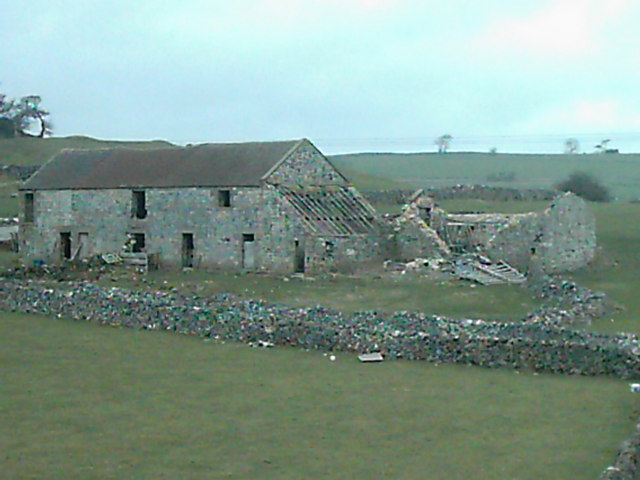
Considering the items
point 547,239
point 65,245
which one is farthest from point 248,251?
point 547,239

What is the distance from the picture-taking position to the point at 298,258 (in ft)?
121

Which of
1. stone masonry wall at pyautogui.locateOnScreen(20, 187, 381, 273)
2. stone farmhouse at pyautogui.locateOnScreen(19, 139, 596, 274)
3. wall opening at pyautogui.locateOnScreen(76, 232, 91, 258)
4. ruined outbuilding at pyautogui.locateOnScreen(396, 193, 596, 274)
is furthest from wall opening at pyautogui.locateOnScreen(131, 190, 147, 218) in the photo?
ruined outbuilding at pyautogui.locateOnScreen(396, 193, 596, 274)

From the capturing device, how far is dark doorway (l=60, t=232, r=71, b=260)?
141 ft

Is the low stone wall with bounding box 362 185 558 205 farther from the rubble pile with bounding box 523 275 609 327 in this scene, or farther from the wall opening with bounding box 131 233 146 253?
the rubble pile with bounding box 523 275 609 327

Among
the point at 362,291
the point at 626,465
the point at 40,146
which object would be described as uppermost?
the point at 40,146

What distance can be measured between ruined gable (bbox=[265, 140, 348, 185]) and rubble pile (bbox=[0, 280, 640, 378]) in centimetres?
1137

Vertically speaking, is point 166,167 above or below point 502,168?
below

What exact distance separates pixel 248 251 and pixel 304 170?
4.75 metres

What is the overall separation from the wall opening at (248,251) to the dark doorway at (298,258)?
73.5 inches

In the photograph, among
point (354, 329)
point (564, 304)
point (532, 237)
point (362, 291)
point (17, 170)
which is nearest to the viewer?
point (354, 329)

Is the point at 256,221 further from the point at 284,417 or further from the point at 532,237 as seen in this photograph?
the point at 284,417

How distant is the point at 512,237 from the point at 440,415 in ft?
71.4

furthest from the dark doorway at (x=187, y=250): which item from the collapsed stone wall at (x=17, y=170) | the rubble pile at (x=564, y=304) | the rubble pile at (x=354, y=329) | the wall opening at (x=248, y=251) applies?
the collapsed stone wall at (x=17, y=170)

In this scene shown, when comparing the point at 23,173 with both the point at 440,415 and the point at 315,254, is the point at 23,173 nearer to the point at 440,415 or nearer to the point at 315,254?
the point at 315,254
